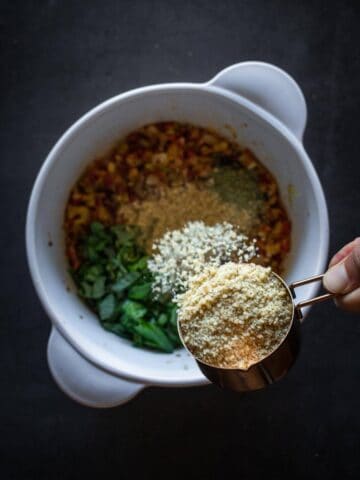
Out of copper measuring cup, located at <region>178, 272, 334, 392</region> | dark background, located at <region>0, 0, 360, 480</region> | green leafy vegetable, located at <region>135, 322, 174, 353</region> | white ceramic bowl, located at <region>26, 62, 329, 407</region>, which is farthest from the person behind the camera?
dark background, located at <region>0, 0, 360, 480</region>

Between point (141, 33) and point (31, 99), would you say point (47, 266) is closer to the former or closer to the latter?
point (31, 99)

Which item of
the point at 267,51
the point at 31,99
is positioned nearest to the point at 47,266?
the point at 31,99

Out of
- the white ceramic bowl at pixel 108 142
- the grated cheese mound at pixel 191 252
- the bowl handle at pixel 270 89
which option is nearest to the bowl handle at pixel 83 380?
the white ceramic bowl at pixel 108 142

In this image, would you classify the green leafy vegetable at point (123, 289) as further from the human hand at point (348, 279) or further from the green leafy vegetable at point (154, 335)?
the human hand at point (348, 279)

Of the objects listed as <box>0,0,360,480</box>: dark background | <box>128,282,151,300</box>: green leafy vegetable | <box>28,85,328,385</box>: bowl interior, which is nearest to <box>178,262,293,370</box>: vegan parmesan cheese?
<box>28,85,328,385</box>: bowl interior

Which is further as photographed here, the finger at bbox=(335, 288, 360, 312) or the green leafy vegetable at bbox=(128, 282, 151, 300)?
the green leafy vegetable at bbox=(128, 282, 151, 300)

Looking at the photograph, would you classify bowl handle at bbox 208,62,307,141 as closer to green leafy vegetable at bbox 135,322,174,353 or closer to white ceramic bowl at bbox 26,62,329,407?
white ceramic bowl at bbox 26,62,329,407
